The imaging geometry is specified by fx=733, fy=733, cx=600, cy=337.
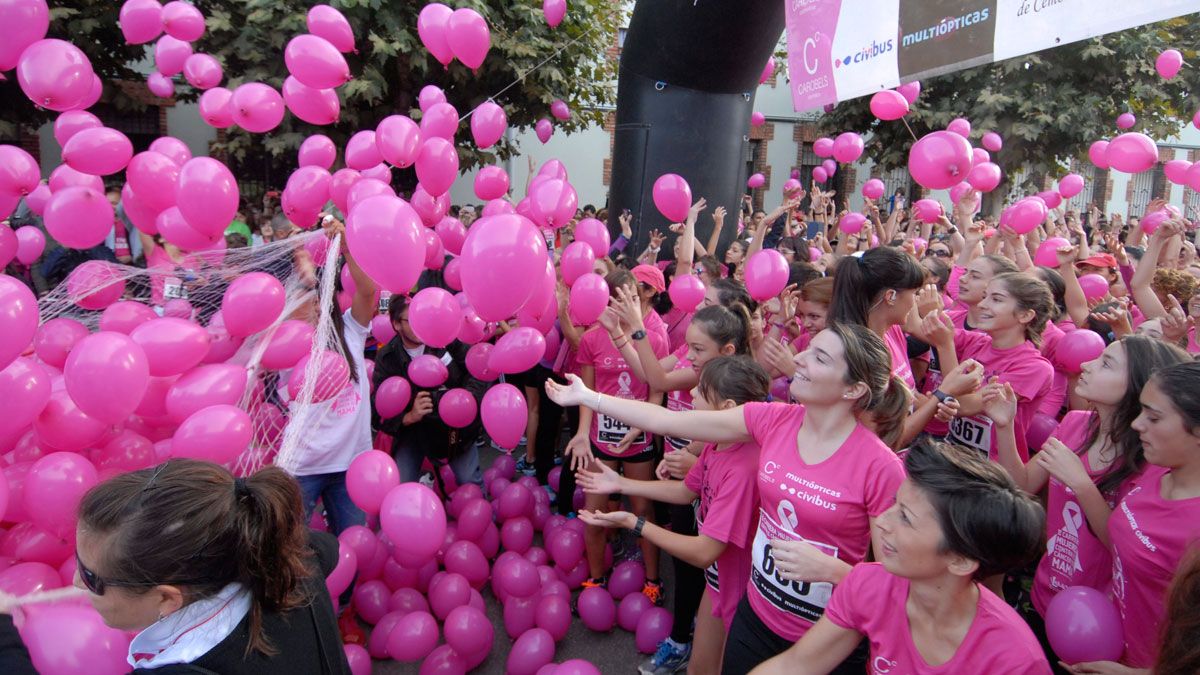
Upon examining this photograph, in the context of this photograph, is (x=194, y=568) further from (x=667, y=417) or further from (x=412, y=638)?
(x=412, y=638)

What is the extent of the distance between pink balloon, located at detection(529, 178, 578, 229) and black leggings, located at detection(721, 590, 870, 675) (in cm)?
191

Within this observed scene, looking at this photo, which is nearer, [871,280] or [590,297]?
[871,280]

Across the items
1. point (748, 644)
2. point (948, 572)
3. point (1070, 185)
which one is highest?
→ point (1070, 185)

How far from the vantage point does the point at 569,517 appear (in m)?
4.05

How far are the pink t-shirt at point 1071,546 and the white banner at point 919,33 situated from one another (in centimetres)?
204

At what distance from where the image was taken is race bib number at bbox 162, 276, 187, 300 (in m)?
2.83

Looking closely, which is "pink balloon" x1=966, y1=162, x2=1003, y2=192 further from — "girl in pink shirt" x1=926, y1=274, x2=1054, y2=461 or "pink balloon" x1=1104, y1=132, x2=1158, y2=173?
"girl in pink shirt" x1=926, y1=274, x2=1054, y2=461

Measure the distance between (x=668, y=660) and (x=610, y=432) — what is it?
1.01 metres

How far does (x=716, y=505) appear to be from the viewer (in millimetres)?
2240

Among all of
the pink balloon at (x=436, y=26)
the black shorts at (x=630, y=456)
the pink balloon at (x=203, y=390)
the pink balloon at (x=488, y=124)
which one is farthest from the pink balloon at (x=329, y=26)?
the black shorts at (x=630, y=456)

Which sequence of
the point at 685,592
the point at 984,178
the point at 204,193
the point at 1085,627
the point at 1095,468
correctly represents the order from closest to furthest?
the point at 1085,627
the point at 1095,468
the point at 204,193
the point at 685,592
the point at 984,178

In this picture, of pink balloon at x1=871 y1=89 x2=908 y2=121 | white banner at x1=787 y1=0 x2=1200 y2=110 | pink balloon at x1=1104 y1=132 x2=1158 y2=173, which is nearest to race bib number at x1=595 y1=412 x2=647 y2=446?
white banner at x1=787 y1=0 x2=1200 y2=110

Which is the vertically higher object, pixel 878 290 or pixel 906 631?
pixel 878 290

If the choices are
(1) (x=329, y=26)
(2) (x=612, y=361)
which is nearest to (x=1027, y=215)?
(2) (x=612, y=361)
